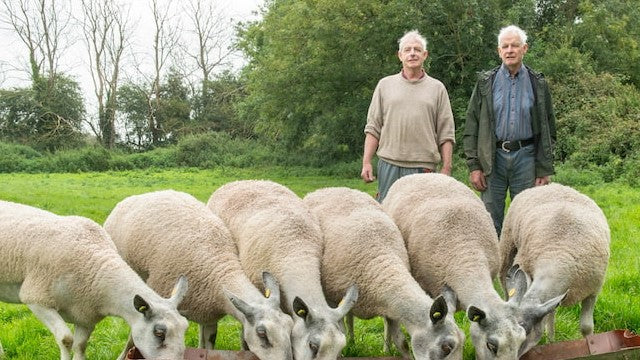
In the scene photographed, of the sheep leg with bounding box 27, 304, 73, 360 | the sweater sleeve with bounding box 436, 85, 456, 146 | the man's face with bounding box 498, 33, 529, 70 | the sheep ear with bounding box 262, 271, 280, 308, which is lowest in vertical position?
the sheep leg with bounding box 27, 304, 73, 360

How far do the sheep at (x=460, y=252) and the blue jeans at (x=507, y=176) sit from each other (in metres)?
0.87

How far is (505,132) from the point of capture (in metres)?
7.27

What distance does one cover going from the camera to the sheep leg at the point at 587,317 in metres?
5.71

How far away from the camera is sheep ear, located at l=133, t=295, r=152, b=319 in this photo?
469 cm

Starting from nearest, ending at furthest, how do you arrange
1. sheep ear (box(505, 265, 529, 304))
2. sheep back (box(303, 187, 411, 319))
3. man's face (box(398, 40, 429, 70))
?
sheep ear (box(505, 265, 529, 304))
sheep back (box(303, 187, 411, 319))
man's face (box(398, 40, 429, 70))

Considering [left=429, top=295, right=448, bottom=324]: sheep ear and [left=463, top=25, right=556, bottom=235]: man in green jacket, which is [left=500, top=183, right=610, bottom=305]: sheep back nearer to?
[left=463, top=25, right=556, bottom=235]: man in green jacket

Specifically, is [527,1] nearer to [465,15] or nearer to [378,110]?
[465,15]

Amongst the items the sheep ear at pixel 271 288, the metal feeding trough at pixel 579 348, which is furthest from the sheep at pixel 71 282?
the sheep ear at pixel 271 288

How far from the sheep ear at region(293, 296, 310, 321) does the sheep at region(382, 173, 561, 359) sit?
43.9 inches

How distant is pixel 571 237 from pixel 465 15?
19.9 m

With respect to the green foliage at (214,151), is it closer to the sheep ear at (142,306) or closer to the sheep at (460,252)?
the sheep at (460,252)

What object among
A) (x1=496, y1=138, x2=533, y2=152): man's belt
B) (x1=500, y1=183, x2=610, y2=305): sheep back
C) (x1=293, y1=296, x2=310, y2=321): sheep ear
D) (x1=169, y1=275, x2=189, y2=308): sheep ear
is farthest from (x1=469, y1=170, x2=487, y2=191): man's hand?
(x1=169, y1=275, x2=189, y2=308): sheep ear

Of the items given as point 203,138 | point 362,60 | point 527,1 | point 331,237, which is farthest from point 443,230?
point 203,138

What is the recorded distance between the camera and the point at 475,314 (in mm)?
4629
